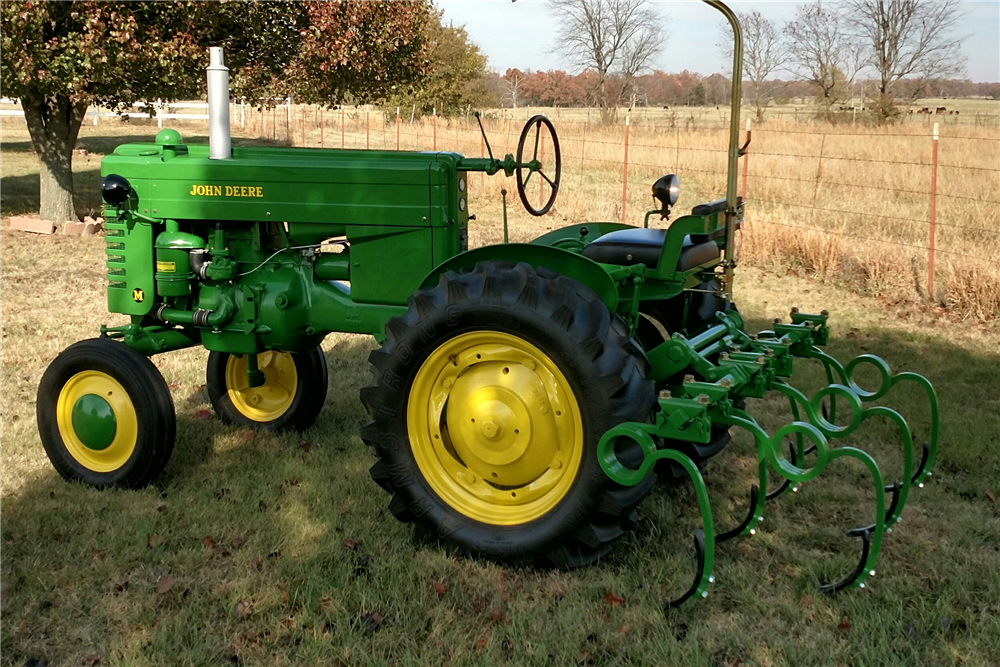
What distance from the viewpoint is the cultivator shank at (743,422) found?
2959 mm

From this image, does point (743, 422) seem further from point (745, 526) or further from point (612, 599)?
point (612, 599)

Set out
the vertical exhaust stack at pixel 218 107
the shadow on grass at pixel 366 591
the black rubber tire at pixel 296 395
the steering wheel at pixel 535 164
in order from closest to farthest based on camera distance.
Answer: the shadow on grass at pixel 366 591, the steering wheel at pixel 535 164, the vertical exhaust stack at pixel 218 107, the black rubber tire at pixel 296 395

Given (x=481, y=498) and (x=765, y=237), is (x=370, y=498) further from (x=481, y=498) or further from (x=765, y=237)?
(x=765, y=237)

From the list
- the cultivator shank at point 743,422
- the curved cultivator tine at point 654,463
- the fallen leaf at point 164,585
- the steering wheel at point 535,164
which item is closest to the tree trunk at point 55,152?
the steering wheel at point 535,164

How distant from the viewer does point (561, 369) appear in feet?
10.3

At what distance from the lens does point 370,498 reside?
3928 mm

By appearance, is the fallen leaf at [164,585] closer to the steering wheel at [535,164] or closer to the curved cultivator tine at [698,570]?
the curved cultivator tine at [698,570]

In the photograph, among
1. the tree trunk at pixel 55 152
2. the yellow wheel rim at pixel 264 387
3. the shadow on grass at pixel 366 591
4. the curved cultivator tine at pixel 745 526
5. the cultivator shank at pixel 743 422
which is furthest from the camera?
the tree trunk at pixel 55 152

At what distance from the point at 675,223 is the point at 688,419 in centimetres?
103

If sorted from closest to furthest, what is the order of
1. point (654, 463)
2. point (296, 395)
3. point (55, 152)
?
point (654, 463)
point (296, 395)
point (55, 152)

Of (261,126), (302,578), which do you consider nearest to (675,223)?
(302,578)

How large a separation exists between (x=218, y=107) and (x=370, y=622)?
2399mm

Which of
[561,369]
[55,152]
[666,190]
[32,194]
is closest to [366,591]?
[561,369]

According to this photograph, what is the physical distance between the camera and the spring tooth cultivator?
10.2ft
